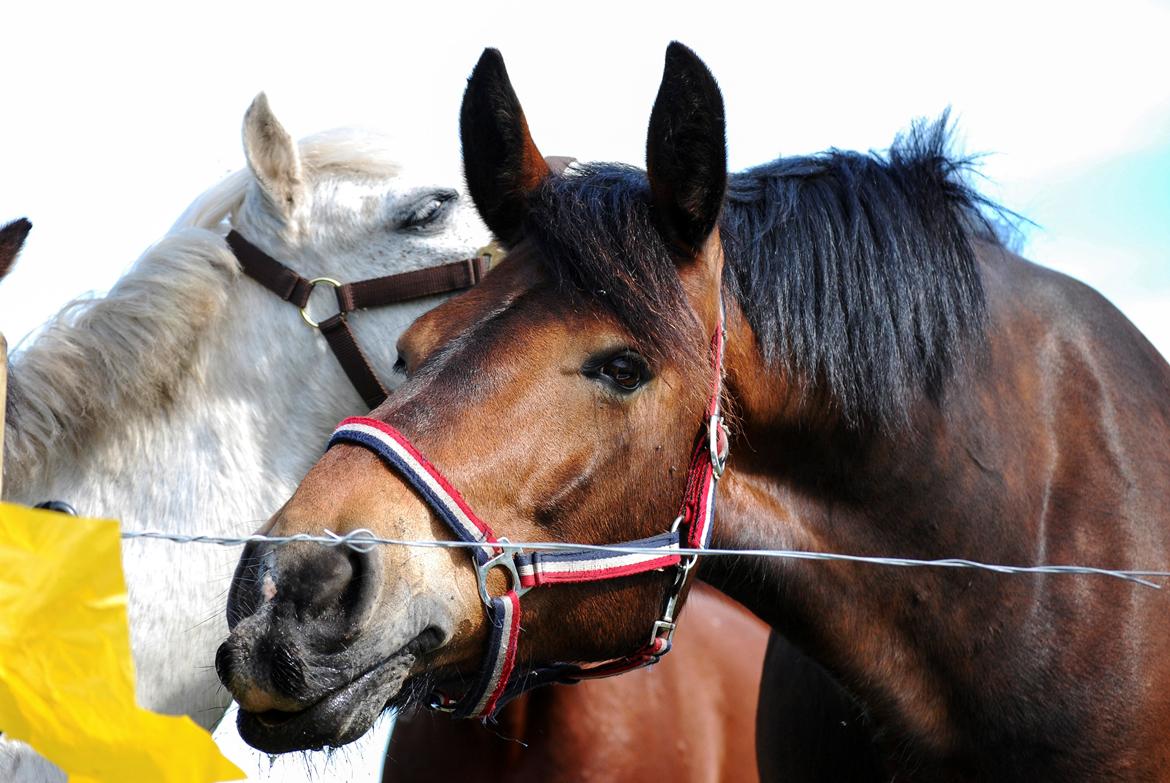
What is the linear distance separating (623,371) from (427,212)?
1509 mm

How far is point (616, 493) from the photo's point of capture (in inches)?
76.2

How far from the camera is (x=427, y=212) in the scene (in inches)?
128

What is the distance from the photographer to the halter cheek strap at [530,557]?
176 cm

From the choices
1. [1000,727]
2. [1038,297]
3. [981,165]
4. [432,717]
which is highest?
[981,165]

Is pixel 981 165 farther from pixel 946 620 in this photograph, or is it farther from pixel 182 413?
pixel 182 413

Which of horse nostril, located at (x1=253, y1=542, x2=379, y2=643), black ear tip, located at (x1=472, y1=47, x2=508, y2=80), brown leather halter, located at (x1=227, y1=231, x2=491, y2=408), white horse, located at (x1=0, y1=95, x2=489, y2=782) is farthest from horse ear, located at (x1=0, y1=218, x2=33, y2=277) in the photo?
horse nostril, located at (x1=253, y1=542, x2=379, y2=643)

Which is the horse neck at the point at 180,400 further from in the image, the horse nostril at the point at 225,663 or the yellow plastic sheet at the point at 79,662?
the yellow plastic sheet at the point at 79,662

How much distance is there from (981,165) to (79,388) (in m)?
2.59

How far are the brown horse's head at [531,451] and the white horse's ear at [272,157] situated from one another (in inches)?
44.8

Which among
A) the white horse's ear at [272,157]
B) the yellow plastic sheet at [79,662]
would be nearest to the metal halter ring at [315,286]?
the white horse's ear at [272,157]

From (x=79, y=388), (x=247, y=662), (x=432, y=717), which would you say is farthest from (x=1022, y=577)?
(x=79, y=388)

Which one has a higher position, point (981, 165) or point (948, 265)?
point (981, 165)

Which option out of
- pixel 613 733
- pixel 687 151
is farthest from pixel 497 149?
pixel 613 733

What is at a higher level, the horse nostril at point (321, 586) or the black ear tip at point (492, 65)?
the black ear tip at point (492, 65)
